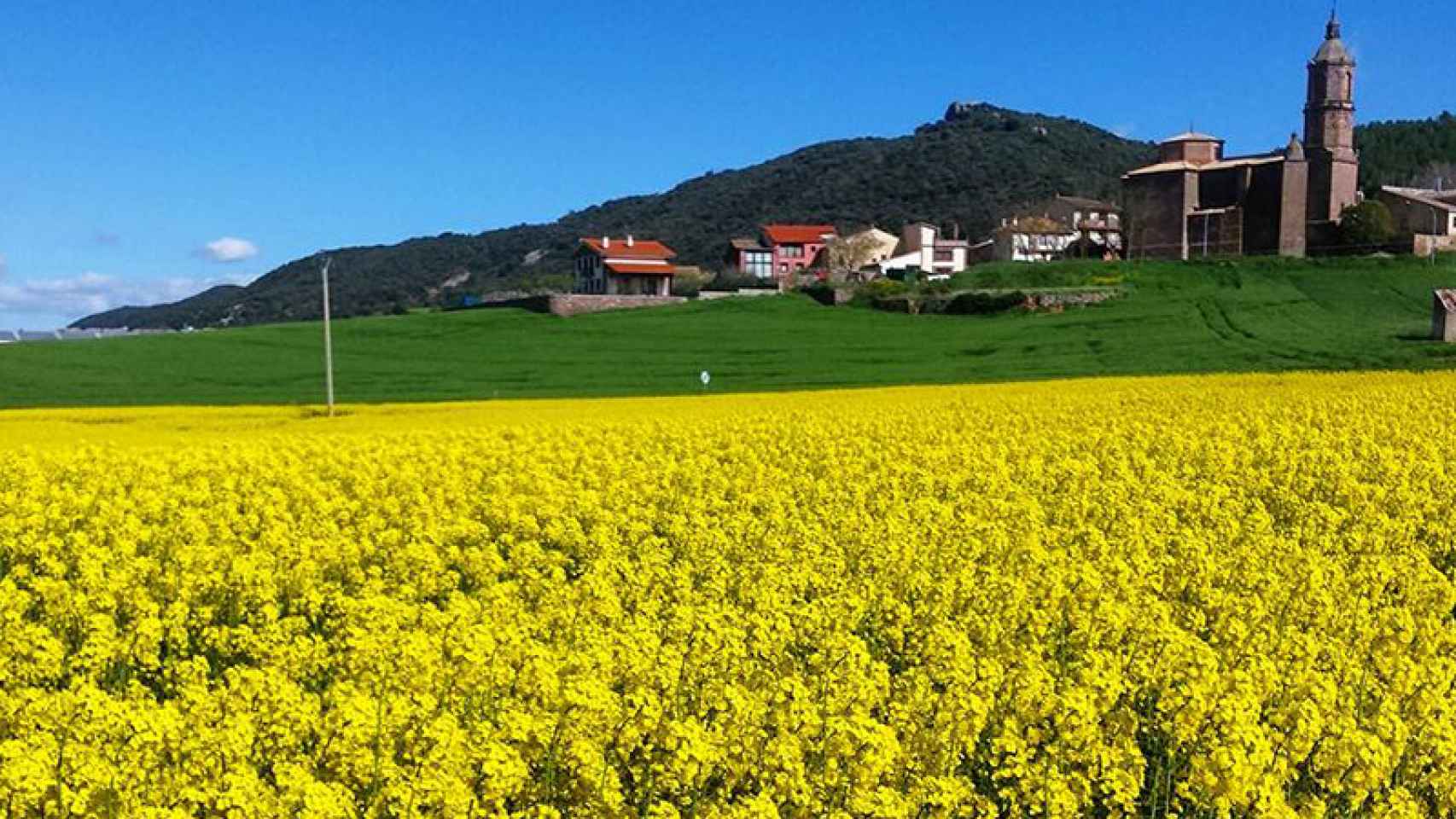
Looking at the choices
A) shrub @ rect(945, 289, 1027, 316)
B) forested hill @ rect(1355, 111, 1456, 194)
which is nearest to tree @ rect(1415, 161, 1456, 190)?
forested hill @ rect(1355, 111, 1456, 194)

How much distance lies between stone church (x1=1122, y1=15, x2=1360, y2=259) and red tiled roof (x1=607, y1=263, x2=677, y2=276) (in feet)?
153

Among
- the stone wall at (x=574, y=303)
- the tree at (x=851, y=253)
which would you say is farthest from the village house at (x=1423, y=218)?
the stone wall at (x=574, y=303)

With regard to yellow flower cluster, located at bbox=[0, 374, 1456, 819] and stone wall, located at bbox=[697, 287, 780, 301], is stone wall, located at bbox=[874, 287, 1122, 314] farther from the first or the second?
yellow flower cluster, located at bbox=[0, 374, 1456, 819]

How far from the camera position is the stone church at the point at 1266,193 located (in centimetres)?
11462

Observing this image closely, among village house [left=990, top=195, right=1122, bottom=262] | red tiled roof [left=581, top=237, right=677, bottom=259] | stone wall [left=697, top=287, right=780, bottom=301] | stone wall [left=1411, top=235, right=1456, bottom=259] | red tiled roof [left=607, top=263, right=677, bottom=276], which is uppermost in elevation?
village house [left=990, top=195, right=1122, bottom=262]

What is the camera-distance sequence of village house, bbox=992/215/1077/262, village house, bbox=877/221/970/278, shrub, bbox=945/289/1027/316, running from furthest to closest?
village house, bbox=877/221/970/278, village house, bbox=992/215/1077/262, shrub, bbox=945/289/1027/316

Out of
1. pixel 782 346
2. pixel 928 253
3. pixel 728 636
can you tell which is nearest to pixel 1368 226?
pixel 928 253

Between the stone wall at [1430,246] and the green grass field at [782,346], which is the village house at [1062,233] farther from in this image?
the green grass field at [782,346]

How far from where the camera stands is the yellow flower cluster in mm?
6254

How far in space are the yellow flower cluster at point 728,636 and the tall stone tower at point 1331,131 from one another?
10623 cm

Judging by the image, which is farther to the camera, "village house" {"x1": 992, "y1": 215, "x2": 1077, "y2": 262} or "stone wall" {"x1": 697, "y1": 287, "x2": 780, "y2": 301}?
"village house" {"x1": 992, "y1": 215, "x2": 1077, "y2": 262}

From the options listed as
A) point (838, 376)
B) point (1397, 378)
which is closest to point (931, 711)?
point (1397, 378)

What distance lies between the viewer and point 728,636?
789 centimetres

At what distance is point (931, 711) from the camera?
7.13m
